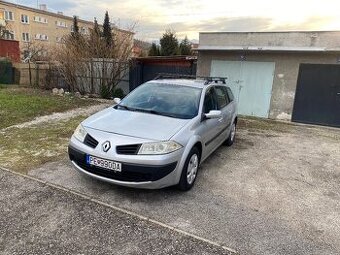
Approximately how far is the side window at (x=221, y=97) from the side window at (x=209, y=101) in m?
0.28

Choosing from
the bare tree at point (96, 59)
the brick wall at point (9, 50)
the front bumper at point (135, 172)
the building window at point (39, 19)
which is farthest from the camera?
the building window at point (39, 19)

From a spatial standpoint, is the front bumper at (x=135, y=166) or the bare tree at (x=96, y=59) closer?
the front bumper at (x=135, y=166)

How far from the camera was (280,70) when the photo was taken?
33.7ft

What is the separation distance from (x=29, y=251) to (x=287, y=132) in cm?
766

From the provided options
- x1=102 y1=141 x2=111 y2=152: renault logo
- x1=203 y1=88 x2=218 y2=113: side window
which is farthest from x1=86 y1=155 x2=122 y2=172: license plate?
x1=203 y1=88 x2=218 y2=113: side window

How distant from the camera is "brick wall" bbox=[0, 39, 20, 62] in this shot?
21531 millimetres

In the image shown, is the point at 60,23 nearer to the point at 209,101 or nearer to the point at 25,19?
the point at 25,19

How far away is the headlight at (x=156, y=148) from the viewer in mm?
3465

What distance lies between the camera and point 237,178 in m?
4.68

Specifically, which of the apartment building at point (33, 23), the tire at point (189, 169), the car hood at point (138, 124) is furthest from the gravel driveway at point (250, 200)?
the apartment building at point (33, 23)

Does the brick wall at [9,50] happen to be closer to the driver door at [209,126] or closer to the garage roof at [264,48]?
the garage roof at [264,48]

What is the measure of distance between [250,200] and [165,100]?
Answer: 6.57ft

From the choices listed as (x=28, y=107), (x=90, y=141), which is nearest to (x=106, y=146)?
(x=90, y=141)

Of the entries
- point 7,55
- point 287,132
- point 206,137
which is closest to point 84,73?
point 287,132
